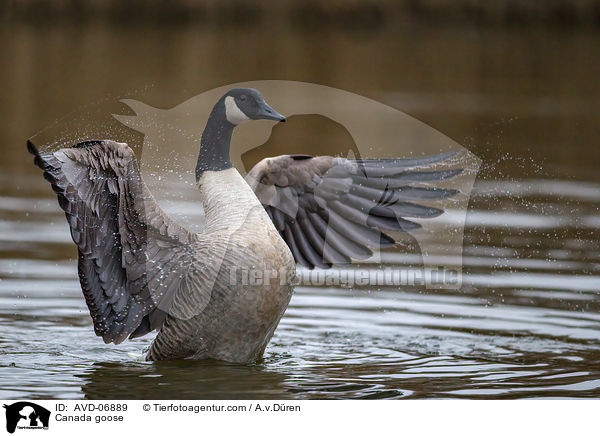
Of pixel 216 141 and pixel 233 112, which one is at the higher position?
pixel 233 112

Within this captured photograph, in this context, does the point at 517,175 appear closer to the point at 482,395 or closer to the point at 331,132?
the point at 331,132

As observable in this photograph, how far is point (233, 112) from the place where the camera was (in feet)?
23.6

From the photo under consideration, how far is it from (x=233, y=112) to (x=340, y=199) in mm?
1256

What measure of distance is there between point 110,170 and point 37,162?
0.54 meters

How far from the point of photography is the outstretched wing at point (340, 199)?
7.75 meters

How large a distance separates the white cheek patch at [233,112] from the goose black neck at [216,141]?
0.03 m

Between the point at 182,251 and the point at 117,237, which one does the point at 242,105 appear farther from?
the point at 117,237

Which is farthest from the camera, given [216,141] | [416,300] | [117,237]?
[416,300]
